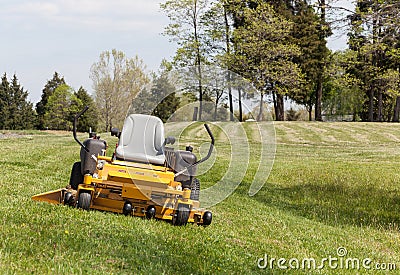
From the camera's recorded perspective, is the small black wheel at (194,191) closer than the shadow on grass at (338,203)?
Yes

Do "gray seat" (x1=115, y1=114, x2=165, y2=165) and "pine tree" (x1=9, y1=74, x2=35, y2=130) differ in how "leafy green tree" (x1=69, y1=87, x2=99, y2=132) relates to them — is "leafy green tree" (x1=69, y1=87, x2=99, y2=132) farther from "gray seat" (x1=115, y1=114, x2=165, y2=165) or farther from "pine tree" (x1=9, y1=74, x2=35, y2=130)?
"gray seat" (x1=115, y1=114, x2=165, y2=165)

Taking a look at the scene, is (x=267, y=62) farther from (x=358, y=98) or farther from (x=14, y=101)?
(x=14, y=101)

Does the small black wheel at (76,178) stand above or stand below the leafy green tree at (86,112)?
below

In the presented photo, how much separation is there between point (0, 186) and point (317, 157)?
59.3 ft

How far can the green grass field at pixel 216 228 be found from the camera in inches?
226

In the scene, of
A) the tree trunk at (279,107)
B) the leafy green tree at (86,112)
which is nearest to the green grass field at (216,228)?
the tree trunk at (279,107)

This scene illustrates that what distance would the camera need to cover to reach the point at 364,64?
154 ft

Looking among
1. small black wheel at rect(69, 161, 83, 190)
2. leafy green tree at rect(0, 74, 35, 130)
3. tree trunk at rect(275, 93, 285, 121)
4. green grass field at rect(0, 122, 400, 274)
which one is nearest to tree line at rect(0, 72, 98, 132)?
leafy green tree at rect(0, 74, 35, 130)

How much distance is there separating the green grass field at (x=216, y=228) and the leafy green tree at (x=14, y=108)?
150 ft

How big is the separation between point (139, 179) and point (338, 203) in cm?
696

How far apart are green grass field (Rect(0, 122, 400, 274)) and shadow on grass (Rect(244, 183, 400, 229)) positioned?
0.9 inches

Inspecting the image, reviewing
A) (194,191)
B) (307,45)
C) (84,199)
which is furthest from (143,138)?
(307,45)

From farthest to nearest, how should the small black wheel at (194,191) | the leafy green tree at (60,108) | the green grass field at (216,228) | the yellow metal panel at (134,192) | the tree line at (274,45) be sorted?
the leafy green tree at (60,108), the tree line at (274,45), the small black wheel at (194,191), the yellow metal panel at (134,192), the green grass field at (216,228)

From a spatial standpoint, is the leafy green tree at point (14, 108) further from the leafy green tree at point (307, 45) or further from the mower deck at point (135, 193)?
the mower deck at point (135, 193)
